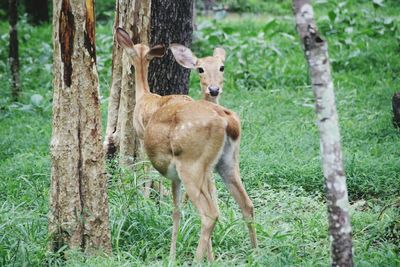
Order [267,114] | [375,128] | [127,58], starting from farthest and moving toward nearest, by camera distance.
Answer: [267,114]
[375,128]
[127,58]

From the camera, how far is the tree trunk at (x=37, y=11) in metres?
17.1

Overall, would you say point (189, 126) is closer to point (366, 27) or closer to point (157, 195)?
point (157, 195)

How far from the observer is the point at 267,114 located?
34.3ft

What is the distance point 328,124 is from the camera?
468 cm

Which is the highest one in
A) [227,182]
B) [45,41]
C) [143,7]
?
[143,7]

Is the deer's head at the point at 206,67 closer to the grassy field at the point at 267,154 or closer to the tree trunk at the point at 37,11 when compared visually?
the grassy field at the point at 267,154

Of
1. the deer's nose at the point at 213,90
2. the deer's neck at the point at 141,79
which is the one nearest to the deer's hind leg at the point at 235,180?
the deer's nose at the point at 213,90

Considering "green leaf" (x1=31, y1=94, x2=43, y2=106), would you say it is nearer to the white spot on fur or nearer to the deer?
the deer

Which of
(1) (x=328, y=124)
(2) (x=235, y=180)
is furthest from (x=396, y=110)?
(1) (x=328, y=124)

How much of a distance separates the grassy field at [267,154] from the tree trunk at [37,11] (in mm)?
623

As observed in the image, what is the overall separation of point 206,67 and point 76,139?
1971 mm

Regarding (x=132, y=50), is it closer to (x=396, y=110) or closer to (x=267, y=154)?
(x=267, y=154)

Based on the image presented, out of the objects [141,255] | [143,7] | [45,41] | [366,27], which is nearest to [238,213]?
[141,255]

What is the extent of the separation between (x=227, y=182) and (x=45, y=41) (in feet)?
32.7
